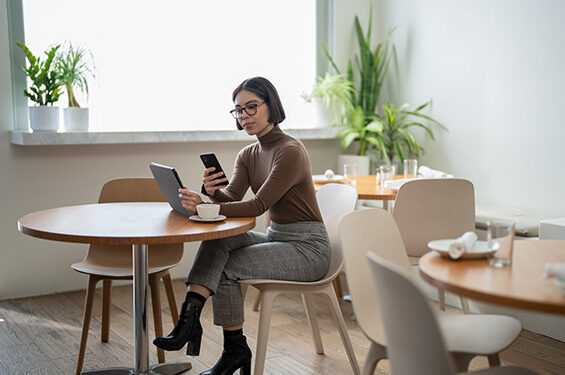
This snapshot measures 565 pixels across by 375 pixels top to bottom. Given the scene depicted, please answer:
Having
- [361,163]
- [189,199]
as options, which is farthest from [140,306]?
[361,163]

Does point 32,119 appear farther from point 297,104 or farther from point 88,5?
point 297,104

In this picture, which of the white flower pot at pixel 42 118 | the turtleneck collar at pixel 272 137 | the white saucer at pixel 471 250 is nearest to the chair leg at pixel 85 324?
the turtleneck collar at pixel 272 137

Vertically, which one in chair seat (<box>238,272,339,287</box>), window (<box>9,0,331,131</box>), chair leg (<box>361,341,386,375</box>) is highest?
window (<box>9,0,331,131</box>)

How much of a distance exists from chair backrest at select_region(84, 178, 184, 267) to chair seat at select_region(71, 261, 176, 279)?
51 millimetres

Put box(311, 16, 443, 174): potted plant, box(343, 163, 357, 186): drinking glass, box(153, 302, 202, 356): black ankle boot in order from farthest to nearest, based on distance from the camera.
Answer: box(311, 16, 443, 174): potted plant, box(343, 163, 357, 186): drinking glass, box(153, 302, 202, 356): black ankle boot

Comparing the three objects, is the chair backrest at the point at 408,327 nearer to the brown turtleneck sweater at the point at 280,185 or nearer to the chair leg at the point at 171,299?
the brown turtleneck sweater at the point at 280,185

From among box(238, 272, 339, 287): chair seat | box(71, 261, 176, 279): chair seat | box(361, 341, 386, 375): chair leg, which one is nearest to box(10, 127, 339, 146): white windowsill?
box(71, 261, 176, 279): chair seat

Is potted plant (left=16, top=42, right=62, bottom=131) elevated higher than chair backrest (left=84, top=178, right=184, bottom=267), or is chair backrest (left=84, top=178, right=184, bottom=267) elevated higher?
potted plant (left=16, top=42, right=62, bottom=131)

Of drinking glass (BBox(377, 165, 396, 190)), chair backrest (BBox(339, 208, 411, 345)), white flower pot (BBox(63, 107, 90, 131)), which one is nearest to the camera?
chair backrest (BBox(339, 208, 411, 345))

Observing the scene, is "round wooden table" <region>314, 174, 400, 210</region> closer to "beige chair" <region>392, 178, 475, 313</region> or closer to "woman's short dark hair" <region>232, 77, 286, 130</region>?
"beige chair" <region>392, 178, 475, 313</region>

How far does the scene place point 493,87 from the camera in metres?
4.10

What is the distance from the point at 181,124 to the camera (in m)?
4.44

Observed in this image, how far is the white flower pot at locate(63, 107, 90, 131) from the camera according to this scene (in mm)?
3897

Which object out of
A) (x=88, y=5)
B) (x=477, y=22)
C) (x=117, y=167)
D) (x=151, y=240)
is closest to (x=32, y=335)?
(x=117, y=167)
